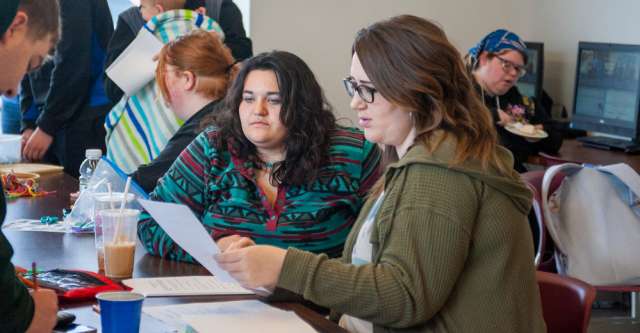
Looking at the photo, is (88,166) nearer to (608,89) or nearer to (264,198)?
(264,198)

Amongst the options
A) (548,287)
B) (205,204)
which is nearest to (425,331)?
(548,287)

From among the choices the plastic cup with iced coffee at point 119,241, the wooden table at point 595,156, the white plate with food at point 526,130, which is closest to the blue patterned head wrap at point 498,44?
→ the white plate with food at point 526,130

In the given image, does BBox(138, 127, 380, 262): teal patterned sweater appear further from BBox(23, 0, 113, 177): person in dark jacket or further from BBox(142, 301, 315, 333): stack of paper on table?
BBox(23, 0, 113, 177): person in dark jacket

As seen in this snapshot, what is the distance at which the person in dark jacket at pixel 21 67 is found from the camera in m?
1.27

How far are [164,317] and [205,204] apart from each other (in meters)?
0.68

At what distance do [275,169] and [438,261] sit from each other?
790 mm

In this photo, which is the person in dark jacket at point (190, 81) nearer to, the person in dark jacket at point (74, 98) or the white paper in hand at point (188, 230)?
the white paper in hand at point (188, 230)

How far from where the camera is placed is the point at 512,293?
160 centimetres

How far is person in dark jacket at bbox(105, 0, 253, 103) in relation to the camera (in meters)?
3.64

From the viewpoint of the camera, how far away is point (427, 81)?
1.62 metres

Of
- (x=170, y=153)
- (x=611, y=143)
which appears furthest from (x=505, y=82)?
(x=170, y=153)

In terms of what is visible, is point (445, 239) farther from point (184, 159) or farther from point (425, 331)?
point (184, 159)

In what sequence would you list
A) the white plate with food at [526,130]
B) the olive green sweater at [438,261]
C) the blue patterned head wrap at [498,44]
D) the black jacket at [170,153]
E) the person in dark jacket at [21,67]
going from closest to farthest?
the person in dark jacket at [21,67]
the olive green sweater at [438,261]
the black jacket at [170,153]
the white plate with food at [526,130]
the blue patterned head wrap at [498,44]

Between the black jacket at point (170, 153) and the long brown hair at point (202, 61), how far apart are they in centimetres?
6
